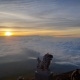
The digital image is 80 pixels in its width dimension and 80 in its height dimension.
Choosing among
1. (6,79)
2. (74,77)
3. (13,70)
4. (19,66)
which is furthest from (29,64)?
(74,77)

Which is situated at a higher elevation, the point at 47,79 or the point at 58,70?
the point at 47,79

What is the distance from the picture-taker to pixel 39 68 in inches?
1232

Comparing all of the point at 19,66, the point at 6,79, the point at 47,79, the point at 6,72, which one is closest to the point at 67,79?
the point at 47,79

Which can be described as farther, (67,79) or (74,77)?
(67,79)

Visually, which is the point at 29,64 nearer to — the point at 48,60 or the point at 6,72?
the point at 6,72

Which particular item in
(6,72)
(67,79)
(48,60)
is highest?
(48,60)

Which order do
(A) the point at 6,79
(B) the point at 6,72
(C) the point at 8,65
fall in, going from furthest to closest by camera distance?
(C) the point at 8,65
(B) the point at 6,72
(A) the point at 6,79

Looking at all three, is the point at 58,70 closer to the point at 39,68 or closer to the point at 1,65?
the point at 1,65

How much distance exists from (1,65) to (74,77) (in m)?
42.2

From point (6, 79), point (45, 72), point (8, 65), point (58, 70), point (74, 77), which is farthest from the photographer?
point (8, 65)

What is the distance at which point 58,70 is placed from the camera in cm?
6369

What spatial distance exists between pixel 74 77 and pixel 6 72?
33042 mm

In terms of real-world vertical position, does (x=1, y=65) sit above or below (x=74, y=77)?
below

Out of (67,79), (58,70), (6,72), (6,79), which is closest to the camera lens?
(67,79)
